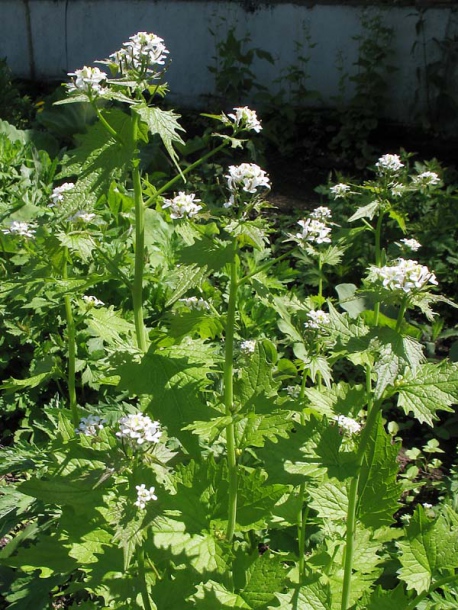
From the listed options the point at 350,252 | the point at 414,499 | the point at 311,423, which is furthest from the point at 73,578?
the point at 350,252

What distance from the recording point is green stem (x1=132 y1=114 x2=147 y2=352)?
67.6 inches

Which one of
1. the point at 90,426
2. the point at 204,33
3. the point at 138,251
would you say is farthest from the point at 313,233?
the point at 204,33

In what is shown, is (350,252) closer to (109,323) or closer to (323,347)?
(323,347)

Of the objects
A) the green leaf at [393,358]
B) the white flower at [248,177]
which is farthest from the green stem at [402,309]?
the white flower at [248,177]

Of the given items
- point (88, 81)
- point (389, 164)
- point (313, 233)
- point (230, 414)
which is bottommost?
point (230, 414)

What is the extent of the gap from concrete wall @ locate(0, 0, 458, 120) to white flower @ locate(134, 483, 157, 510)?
561 cm

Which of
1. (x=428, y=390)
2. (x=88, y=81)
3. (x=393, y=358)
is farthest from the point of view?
(x=88, y=81)

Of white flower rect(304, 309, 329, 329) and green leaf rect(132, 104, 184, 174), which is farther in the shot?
white flower rect(304, 309, 329, 329)

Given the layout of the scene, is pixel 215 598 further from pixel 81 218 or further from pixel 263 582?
pixel 81 218

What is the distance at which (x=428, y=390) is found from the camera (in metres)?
1.51

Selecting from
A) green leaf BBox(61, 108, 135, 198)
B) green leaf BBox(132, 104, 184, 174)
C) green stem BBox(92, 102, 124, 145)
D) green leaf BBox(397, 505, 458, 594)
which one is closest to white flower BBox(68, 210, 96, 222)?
green leaf BBox(61, 108, 135, 198)

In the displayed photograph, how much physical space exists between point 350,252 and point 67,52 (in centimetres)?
581

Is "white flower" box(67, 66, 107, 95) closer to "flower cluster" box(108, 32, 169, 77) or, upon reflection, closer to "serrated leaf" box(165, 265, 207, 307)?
"flower cluster" box(108, 32, 169, 77)

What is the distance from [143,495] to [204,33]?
22.1 ft
